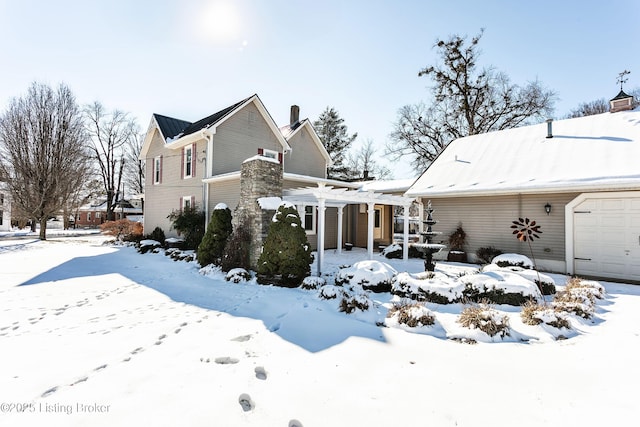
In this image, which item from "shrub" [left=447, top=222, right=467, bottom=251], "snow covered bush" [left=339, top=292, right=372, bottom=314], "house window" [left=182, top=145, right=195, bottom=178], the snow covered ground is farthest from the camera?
"house window" [left=182, top=145, right=195, bottom=178]

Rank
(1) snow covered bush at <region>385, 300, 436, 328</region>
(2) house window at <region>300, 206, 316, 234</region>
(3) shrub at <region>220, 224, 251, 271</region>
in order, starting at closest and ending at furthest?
(1) snow covered bush at <region>385, 300, 436, 328</region> < (3) shrub at <region>220, 224, 251, 271</region> < (2) house window at <region>300, 206, 316, 234</region>

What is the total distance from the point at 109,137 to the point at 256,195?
30.2m

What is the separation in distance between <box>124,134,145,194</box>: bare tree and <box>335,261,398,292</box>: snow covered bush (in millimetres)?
31246

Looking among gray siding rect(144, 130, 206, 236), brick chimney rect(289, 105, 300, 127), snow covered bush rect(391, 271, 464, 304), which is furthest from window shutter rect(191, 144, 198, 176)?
snow covered bush rect(391, 271, 464, 304)

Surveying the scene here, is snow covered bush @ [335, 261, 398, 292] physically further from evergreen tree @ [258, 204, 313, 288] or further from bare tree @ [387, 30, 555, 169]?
bare tree @ [387, 30, 555, 169]

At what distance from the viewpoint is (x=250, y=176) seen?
8.40 m

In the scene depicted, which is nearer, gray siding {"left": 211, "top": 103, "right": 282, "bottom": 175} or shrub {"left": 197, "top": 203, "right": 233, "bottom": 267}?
shrub {"left": 197, "top": 203, "right": 233, "bottom": 267}

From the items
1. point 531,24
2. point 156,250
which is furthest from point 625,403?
point 156,250

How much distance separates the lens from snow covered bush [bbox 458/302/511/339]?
405cm

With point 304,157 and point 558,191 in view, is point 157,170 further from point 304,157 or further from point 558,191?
point 558,191

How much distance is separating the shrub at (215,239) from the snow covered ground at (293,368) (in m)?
3.27

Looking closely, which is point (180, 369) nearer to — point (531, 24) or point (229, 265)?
point (229, 265)

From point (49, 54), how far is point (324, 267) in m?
9.47

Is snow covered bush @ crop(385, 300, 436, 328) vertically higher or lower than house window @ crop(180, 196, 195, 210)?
lower
